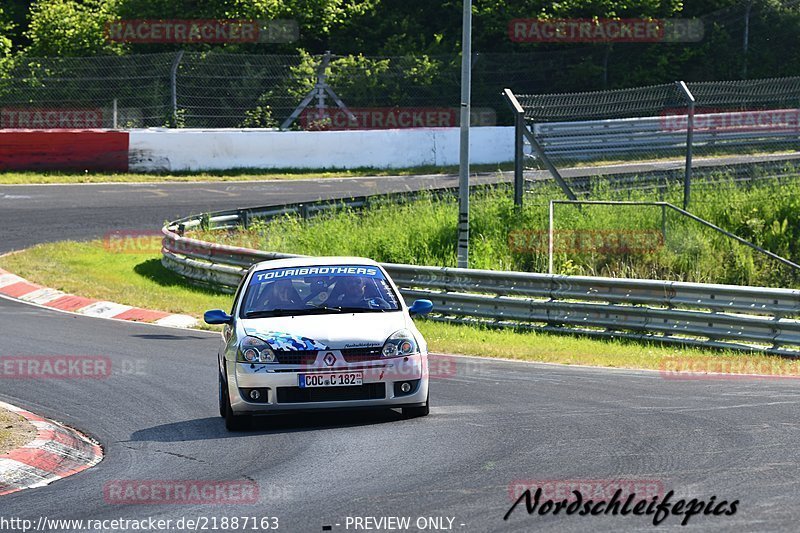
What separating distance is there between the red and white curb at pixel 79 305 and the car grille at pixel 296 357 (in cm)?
803

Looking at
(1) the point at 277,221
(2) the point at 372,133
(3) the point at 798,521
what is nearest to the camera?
(3) the point at 798,521

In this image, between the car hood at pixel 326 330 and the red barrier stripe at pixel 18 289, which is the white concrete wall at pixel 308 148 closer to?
the red barrier stripe at pixel 18 289

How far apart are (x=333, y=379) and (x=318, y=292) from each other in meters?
1.30

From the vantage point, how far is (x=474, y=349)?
47.6 feet

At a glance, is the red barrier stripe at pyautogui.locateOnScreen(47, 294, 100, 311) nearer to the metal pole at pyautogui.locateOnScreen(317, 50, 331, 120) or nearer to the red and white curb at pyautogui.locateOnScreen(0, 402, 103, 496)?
the red and white curb at pyautogui.locateOnScreen(0, 402, 103, 496)

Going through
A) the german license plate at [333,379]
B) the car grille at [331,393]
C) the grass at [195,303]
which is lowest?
the grass at [195,303]

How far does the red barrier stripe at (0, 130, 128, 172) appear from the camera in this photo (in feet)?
101

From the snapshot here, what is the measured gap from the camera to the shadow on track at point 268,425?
30.7ft

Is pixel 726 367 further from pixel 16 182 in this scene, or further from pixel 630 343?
pixel 16 182

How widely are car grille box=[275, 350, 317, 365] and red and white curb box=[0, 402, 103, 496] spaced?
152 centimetres

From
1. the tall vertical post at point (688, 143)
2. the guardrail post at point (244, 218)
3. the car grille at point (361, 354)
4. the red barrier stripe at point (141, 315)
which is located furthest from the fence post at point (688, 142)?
the car grille at point (361, 354)

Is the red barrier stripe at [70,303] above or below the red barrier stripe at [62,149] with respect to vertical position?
below

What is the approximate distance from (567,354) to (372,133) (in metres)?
20.5

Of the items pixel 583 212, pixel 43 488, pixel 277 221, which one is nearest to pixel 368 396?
pixel 43 488
